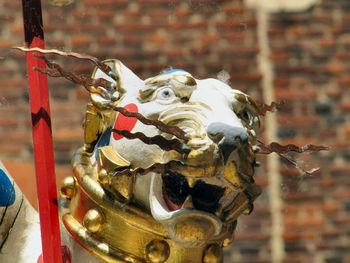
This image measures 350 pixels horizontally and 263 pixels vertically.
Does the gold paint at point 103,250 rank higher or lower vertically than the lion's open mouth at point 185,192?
lower

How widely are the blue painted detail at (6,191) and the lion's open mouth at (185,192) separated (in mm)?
274

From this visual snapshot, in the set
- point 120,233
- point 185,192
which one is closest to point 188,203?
point 185,192

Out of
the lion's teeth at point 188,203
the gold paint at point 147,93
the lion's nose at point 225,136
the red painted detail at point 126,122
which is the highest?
the gold paint at point 147,93

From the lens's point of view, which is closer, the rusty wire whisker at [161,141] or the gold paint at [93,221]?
the rusty wire whisker at [161,141]

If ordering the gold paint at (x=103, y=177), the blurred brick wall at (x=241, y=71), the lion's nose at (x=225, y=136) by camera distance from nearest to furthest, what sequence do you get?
the lion's nose at (x=225, y=136) → the gold paint at (x=103, y=177) → the blurred brick wall at (x=241, y=71)

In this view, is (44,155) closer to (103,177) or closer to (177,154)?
(103,177)

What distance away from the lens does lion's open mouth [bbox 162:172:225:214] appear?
1104 millimetres

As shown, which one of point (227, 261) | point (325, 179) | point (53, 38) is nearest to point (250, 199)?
point (53, 38)

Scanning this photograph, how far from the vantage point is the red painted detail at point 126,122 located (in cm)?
116

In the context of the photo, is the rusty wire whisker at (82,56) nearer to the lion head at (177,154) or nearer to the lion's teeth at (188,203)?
the lion head at (177,154)

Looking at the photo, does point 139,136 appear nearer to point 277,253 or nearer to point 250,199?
point 250,199

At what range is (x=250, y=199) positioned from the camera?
3.85 ft

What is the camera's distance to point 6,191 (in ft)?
4.09

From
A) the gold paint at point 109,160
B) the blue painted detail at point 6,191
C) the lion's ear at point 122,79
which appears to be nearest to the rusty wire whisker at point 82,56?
the lion's ear at point 122,79
